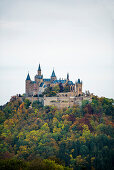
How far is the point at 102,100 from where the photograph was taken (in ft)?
211

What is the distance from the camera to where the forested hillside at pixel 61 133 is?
52938 millimetres

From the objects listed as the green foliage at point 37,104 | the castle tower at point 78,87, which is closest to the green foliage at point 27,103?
the green foliage at point 37,104

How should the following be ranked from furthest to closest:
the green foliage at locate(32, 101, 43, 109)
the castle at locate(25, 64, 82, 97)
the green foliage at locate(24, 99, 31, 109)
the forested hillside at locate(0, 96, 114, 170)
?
1. the castle at locate(25, 64, 82, 97)
2. the green foliage at locate(24, 99, 31, 109)
3. the green foliage at locate(32, 101, 43, 109)
4. the forested hillside at locate(0, 96, 114, 170)

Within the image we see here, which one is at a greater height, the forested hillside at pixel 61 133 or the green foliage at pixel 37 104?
the green foliage at pixel 37 104

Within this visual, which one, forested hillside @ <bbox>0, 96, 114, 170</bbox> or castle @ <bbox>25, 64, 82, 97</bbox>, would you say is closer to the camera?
forested hillside @ <bbox>0, 96, 114, 170</bbox>

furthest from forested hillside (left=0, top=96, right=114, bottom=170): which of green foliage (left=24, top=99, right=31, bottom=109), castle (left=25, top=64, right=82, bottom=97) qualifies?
castle (left=25, top=64, right=82, bottom=97)

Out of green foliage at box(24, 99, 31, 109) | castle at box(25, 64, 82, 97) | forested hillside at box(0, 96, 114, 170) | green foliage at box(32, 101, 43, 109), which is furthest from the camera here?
castle at box(25, 64, 82, 97)

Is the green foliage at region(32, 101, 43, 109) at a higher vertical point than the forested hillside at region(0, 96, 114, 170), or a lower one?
higher

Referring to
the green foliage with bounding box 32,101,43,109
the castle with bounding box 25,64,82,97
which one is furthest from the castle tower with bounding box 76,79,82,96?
the green foliage with bounding box 32,101,43,109

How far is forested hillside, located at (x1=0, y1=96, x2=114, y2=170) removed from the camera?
52.9m

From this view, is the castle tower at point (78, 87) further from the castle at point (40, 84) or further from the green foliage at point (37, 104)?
the green foliage at point (37, 104)

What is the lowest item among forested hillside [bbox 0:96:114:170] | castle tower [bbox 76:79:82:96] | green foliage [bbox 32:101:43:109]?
forested hillside [bbox 0:96:114:170]

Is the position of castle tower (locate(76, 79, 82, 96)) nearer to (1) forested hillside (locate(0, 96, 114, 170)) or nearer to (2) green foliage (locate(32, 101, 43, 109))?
(1) forested hillside (locate(0, 96, 114, 170))

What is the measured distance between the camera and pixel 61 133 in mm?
59188
